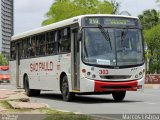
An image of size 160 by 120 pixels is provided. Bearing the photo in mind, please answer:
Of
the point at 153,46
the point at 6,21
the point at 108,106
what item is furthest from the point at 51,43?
the point at 6,21

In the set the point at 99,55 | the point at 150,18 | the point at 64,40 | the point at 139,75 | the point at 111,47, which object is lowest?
the point at 139,75

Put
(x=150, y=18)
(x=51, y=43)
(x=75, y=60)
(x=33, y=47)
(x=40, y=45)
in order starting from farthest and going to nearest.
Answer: (x=150, y=18), (x=33, y=47), (x=40, y=45), (x=51, y=43), (x=75, y=60)

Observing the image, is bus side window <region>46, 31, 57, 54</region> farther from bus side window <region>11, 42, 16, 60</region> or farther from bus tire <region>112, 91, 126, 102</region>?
bus side window <region>11, 42, 16, 60</region>

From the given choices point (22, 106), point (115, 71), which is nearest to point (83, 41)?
point (115, 71)

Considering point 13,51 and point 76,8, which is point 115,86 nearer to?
point 13,51

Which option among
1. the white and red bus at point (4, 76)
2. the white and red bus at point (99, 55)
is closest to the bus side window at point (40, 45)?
the white and red bus at point (99, 55)

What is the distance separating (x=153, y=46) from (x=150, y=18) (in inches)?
397

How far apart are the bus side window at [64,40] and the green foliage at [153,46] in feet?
155

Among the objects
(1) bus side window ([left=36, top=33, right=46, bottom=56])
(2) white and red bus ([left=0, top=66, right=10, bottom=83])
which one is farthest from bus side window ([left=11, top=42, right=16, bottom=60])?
(2) white and red bus ([left=0, top=66, right=10, bottom=83])

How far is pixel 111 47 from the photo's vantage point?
1970 cm

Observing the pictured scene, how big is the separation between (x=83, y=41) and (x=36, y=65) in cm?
605

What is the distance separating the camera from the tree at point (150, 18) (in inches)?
3105

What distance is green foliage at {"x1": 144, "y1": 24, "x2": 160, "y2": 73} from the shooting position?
2690 inches

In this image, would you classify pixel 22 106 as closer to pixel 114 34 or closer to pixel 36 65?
pixel 114 34
